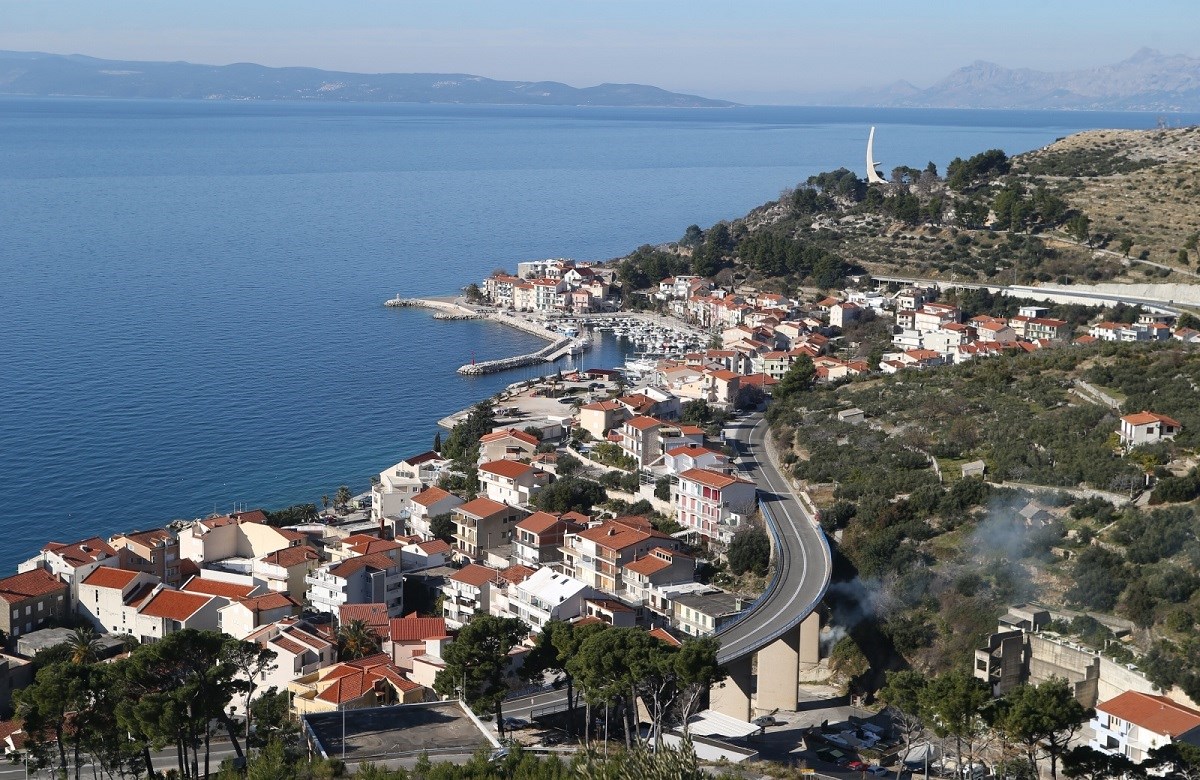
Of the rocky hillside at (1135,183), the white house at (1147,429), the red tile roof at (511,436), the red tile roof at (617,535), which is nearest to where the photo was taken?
the red tile roof at (617,535)

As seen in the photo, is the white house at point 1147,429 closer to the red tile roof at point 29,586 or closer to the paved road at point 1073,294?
the paved road at point 1073,294

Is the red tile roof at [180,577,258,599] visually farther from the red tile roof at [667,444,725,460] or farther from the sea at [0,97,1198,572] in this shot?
the red tile roof at [667,444,725,460]

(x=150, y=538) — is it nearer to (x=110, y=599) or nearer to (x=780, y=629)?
(x=110, y=599)

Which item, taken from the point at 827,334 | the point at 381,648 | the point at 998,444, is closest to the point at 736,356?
the point at 827,334

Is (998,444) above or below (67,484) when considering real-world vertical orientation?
above

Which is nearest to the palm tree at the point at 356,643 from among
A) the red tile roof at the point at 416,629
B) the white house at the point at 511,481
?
the red tile roof at the point at 416,629

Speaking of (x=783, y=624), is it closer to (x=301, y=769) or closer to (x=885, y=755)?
(x=885, y=755)
